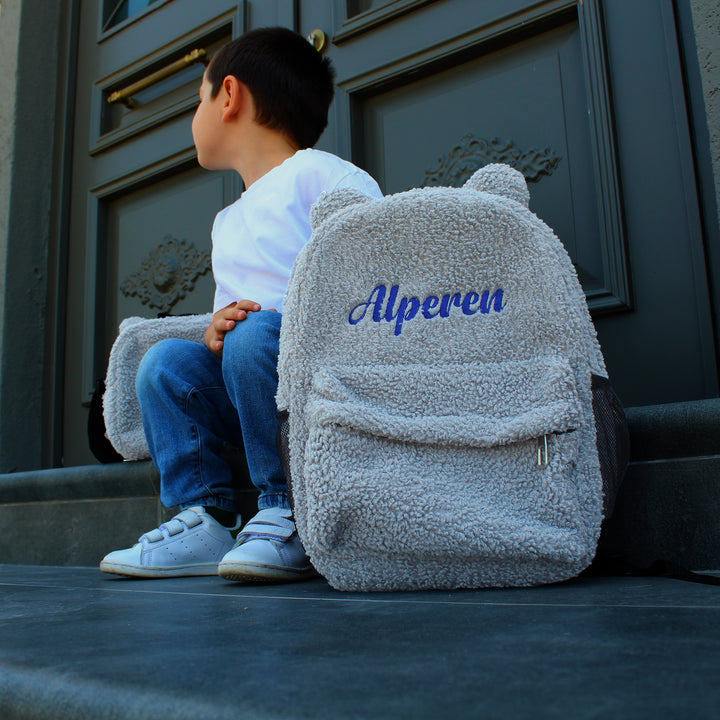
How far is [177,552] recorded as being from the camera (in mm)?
1145

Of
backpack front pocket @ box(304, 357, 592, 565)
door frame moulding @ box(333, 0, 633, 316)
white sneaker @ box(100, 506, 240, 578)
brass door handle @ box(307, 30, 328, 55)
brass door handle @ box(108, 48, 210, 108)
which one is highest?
brass door handle @ box(108, 48, 210, 108)

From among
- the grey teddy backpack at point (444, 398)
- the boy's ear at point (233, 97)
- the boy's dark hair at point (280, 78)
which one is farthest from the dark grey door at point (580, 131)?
→ the grey teddy backpack at point (444, 398)

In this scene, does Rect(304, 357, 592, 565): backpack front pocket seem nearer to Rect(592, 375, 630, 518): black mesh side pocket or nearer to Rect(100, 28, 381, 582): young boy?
Rect(592, 375, 630, 518): black mesh side pocket

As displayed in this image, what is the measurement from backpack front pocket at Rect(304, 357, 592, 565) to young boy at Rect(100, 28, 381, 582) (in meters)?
0.23

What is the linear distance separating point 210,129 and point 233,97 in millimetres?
80

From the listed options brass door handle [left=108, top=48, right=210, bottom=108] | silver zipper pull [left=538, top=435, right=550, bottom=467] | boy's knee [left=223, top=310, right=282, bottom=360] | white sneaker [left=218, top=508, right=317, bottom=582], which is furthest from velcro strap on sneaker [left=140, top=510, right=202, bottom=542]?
brass door handle [left=108, top=48, right=210, bottom=108]

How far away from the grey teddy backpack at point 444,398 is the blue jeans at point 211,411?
0.17 m

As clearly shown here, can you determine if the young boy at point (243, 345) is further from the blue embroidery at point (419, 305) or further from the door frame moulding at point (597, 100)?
the door frame moulding at point (597, 100)

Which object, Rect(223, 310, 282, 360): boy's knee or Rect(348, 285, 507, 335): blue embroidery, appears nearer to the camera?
Rect(348, 285, 507, 335): blue embroidery

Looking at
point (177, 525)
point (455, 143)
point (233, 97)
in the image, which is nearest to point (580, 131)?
point (455, 143)

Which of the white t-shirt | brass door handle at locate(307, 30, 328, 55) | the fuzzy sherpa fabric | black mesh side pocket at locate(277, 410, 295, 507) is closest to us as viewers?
black mesh side pocket at locate(277, 410, 295, 507)

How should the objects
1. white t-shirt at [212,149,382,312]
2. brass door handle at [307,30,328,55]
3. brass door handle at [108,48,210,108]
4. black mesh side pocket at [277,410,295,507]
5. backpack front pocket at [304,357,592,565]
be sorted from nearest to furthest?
backpack front pocket at [304,357,592,565] → black mesh side pocket at [277,410,295,507] → white t-shirt at [212,149,382,312] → brass door handle at [307,30,328,55] → brass door handle at [108,48,210,108]

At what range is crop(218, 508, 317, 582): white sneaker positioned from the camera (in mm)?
969

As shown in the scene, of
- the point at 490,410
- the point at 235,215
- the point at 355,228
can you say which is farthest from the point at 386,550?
the point at 235,215
